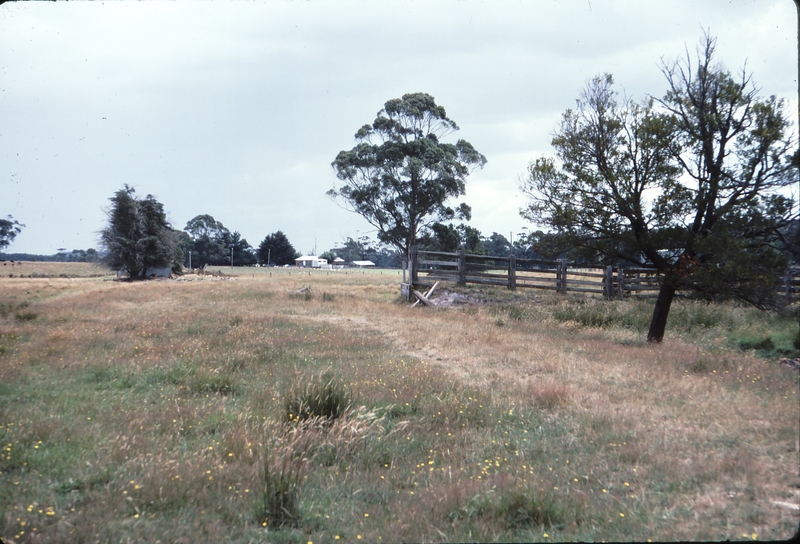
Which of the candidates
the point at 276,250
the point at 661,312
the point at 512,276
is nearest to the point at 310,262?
the point at 276,250

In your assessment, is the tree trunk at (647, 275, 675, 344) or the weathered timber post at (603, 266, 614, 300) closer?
the tree trunk at (647, 275, 675, 344)

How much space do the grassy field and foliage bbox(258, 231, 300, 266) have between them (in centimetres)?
8669

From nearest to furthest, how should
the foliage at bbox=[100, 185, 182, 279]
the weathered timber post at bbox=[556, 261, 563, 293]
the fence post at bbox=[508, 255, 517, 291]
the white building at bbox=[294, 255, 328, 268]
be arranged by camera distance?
1. the fence post at bbox=[508, 255, 517, 291]
2. the weathered timber post at bbox=[556, 261, 563, 293]
3. the foliage at bbox=[100, 185, 182, 279]
4. the white building at bbox=[294, 255, 328, 268]

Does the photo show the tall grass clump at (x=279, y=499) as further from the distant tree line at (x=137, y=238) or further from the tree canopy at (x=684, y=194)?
the distant tree line at (x=137, y=238)

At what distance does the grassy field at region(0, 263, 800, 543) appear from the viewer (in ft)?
13.0

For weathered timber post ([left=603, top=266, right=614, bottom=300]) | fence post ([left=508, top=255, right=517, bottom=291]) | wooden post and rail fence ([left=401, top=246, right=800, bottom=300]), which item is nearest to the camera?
weathered timber post ([left=603, top=266, right=614, bottom=300])

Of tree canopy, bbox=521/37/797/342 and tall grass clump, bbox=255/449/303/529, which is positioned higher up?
tree canopy, bbox=521/37/797/342

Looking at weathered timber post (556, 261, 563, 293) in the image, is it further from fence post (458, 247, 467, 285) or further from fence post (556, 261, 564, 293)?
fence post (458, 247, 467, 285)

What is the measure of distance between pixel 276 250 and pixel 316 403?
95.9 meters

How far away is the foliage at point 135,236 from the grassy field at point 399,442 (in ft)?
130

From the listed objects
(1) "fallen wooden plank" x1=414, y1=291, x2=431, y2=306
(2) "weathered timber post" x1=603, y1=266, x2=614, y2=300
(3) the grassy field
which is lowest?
(3) the grassy field

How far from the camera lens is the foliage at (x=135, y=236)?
158ft

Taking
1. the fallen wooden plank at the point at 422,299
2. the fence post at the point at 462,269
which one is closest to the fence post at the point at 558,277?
the fence post at the point at 462,269

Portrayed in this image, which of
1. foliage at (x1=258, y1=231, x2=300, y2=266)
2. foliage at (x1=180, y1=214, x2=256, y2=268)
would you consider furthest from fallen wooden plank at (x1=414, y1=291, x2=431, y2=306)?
foliage at (x1=258, y1=231, x2=300, y2=266)
